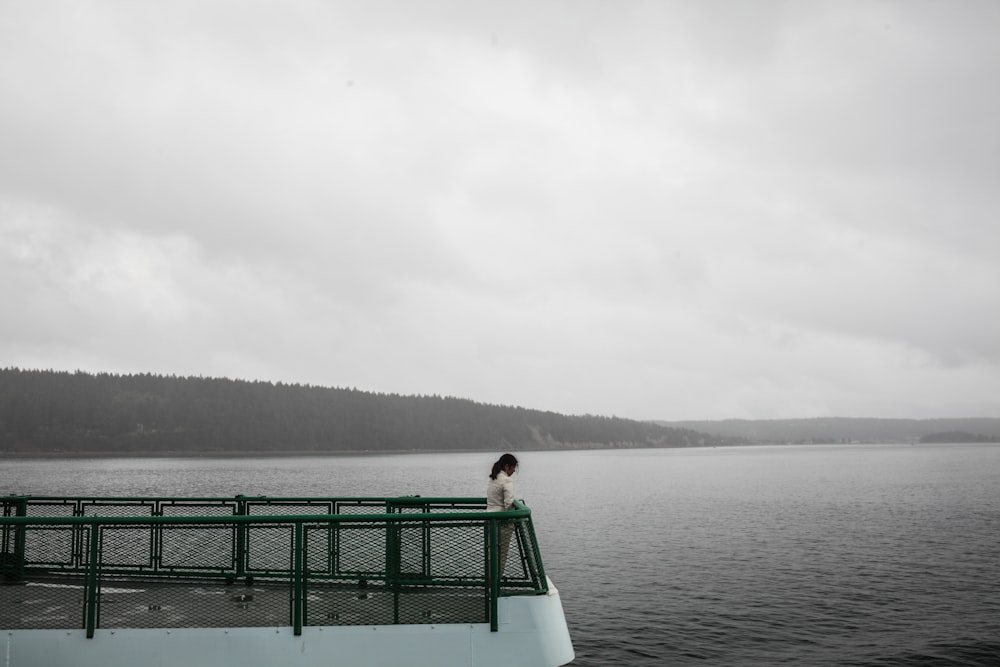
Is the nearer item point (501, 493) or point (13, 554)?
point (501, 493)

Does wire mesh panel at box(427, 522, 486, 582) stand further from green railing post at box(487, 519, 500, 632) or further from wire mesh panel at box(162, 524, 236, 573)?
wire mesh panel at box(162, 524, 236, 573)

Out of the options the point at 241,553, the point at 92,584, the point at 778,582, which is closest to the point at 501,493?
the point at 241,553

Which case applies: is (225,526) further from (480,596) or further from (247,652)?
(480,596)

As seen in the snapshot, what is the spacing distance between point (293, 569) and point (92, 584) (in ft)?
6.77

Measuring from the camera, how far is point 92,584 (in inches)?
335

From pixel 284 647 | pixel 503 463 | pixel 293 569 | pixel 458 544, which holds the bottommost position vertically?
pixel 284 647

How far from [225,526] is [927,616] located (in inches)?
809

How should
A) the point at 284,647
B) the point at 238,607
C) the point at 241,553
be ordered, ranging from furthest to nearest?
the point at 241,553 < the point at 238,607 < the point at 284,647

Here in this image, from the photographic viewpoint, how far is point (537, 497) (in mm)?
74250

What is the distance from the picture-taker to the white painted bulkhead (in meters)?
8.30

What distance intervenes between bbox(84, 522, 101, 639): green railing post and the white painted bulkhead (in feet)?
0.35

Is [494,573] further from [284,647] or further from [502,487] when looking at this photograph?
[284,647]

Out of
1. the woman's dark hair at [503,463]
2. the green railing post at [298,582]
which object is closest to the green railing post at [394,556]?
the green railing post at [298,582]

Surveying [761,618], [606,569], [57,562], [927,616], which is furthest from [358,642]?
[606,569]
